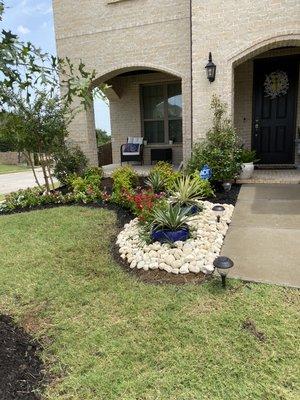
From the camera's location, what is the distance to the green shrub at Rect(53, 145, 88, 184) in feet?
→ 27.2

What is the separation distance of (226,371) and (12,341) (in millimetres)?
1737

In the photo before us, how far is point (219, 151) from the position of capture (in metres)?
6.68

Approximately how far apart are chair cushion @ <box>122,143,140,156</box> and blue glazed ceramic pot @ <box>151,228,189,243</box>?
616 centimetres

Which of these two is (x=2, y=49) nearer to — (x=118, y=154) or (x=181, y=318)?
(x=181, y=318)

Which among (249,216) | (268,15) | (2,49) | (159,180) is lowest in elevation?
(249,216)

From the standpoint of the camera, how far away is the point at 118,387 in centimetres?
218

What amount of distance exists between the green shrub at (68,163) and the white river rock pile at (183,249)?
412cm

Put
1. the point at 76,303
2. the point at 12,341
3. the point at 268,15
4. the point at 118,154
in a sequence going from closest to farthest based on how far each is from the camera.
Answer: the point at 12,341, the point at 76,303, the point at 268,15, the point at 118,154

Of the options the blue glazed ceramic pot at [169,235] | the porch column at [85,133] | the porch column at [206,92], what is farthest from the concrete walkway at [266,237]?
the porch column at [85,133]

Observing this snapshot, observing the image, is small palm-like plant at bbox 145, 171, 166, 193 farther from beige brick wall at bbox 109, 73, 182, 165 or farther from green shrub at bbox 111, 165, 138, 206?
beige brick wall at bbox 109, 73, 182, 165

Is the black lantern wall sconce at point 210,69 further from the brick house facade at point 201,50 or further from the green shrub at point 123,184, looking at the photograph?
the green shrub at point 123,184

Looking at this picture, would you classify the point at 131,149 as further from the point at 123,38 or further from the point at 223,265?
the point at 223,265

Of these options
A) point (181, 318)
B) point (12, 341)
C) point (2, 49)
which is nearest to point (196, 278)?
point (181, 318)

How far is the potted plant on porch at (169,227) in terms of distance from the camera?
4.13 meters
